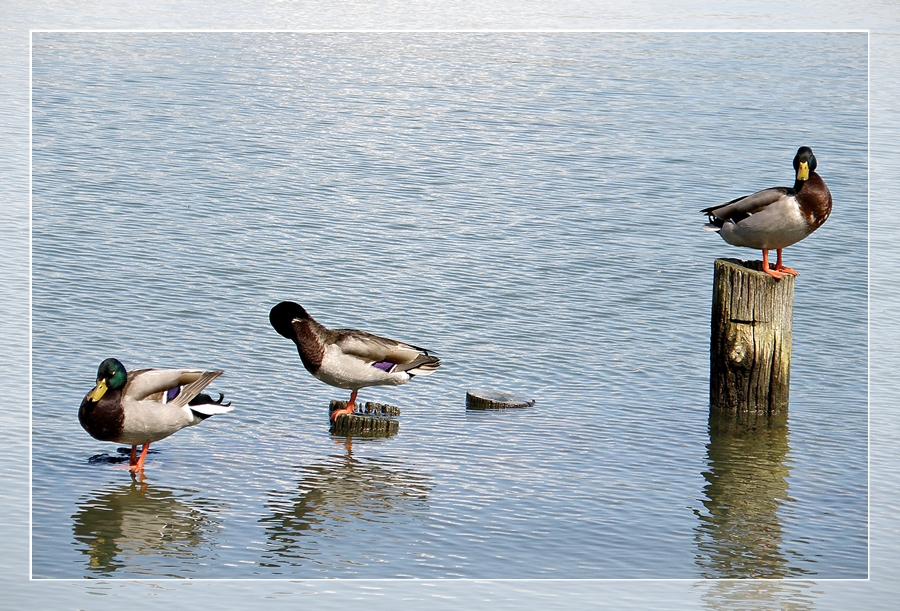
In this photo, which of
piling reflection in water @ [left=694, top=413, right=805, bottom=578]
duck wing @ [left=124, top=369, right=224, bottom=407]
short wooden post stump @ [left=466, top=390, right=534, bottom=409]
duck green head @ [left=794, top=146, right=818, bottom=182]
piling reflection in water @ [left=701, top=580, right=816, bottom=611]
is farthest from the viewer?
short wooden post stump @ [left=466, top=390, right=534, bottom=409]

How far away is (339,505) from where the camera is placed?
8906mm

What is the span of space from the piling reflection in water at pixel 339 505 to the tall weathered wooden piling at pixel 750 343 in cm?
275

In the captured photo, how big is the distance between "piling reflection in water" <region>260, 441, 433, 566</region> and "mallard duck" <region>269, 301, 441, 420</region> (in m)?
0.77

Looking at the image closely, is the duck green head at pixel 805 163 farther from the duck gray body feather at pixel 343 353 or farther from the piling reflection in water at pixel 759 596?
the piling reflection in water at pixel 759 596

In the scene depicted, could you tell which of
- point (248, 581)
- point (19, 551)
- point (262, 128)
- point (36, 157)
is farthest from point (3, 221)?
point (262, 128)

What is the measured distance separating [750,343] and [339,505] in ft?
11.7

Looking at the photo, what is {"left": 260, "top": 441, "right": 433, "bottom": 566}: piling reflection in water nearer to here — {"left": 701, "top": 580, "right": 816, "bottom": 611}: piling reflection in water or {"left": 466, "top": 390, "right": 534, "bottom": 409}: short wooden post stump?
{"left": 466, "top": 390, "right": 534, "bottom": 409}: short wooden post stump

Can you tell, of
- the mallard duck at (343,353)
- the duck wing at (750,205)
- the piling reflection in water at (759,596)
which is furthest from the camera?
the duck wing at (750,205)

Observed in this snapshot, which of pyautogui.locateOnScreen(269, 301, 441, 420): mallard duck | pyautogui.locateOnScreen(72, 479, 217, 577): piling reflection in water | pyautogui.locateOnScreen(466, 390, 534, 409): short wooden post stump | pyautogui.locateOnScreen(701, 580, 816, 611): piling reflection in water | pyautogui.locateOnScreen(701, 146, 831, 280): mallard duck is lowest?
pyautogui.locateOnScreen(701, 580, 816, 611): piling reflection in water

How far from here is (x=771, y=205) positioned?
10500 millimetres

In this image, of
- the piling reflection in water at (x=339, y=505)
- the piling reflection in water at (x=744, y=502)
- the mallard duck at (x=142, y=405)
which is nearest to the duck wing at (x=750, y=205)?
the piling reflection in water at (x=744, y=502)

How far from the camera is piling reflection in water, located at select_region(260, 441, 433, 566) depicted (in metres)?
8.37

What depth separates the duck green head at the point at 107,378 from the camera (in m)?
9.25

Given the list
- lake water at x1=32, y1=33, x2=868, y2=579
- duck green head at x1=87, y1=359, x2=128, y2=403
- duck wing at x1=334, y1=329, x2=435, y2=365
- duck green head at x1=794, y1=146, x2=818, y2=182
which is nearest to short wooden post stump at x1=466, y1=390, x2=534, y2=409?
lake water at x1=32, y1=33, x2=868, y2=579
